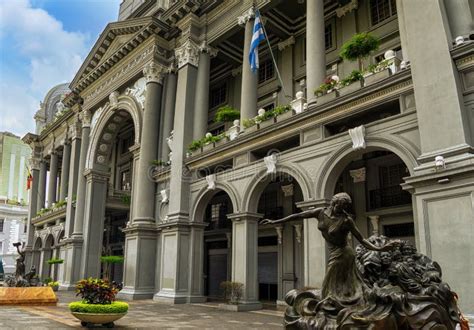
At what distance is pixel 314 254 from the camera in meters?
14.0

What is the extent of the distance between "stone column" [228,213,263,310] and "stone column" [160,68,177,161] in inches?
310

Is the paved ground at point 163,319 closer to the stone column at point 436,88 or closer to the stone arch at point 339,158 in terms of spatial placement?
the stone arch at point 339,158

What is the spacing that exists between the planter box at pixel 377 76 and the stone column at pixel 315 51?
7.37ft

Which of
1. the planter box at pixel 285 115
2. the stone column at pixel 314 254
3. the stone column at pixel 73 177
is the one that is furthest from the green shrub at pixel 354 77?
the stone column at pixel 73 177

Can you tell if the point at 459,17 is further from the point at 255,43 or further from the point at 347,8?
the point at 347,8

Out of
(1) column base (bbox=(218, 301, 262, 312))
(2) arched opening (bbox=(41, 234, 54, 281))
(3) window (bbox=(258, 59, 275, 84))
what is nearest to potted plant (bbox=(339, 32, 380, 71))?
(3) window (bbox=(258, 59, 275, 84))

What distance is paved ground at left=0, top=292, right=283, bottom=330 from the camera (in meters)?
12.2

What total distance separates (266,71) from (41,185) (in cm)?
2954

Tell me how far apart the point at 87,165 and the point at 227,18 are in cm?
1491

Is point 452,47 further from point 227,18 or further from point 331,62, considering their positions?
point 227,18

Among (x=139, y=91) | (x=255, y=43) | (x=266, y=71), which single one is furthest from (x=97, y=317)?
(x=139, y=91)

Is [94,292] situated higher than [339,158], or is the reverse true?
[339,158]

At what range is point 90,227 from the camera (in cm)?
2892

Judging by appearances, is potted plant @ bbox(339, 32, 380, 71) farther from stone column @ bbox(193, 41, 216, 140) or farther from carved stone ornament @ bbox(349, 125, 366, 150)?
stone column @ bbox(193, 41, 216, 140)
